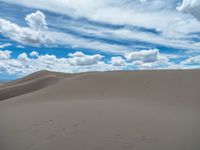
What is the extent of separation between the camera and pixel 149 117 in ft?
21.1

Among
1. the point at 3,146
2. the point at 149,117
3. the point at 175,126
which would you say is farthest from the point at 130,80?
the point at 3,146

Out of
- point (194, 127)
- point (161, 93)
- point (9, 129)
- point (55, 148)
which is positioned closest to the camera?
point (55, 148)

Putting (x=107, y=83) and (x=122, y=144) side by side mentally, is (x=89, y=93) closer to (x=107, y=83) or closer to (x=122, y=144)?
(x=107, y=83)

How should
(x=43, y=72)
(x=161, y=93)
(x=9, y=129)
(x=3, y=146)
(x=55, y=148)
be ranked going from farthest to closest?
1. (x=43, y=72)
2. (x=161, y=93)
3. (x=9, y=129)
4. (x=3, y=146)
5. (x=55, y=148)

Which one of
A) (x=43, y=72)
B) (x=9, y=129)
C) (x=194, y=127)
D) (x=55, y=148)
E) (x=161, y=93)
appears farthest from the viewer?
(x=43, y=72)

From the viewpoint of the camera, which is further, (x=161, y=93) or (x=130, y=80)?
(x=130, y=80)

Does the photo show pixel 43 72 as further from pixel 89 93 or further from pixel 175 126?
pixel 175 126

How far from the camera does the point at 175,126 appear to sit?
17.7ft

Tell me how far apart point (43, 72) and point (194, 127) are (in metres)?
31.1

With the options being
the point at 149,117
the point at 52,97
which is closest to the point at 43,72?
the point at 52,97

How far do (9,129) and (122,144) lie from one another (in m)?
3.89

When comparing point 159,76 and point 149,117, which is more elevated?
point 159,76

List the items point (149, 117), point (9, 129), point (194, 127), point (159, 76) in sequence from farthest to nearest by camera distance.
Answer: point (159, 76) → point (149, 117) → point (9, 129) → point (194, 127)

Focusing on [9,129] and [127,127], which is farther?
[9,129]
